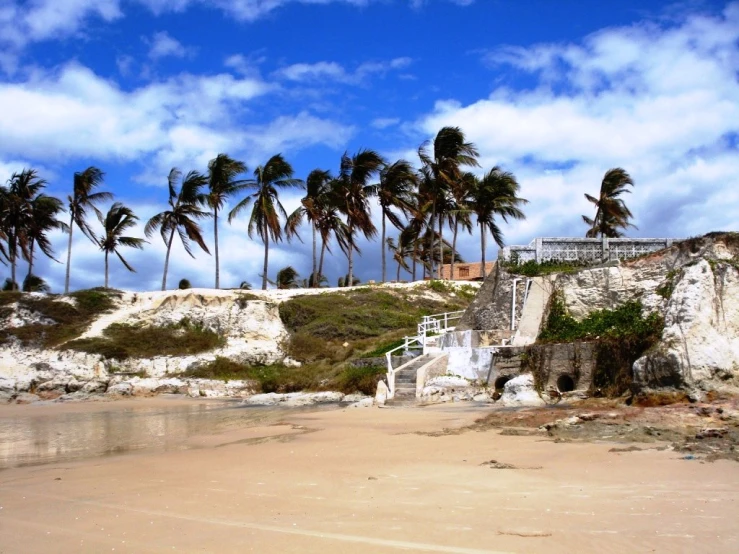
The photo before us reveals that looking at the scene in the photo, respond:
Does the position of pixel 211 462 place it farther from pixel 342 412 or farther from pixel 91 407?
pixel 91 407

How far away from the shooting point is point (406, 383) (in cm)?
1873

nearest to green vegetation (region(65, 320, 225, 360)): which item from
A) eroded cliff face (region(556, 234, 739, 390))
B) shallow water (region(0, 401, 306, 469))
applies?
shallow water (region(0, 401, 306, 469))

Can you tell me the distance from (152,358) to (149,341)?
1.45 metres

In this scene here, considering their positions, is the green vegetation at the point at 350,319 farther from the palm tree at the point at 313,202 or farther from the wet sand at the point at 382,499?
the wet sand at the point at 382,499

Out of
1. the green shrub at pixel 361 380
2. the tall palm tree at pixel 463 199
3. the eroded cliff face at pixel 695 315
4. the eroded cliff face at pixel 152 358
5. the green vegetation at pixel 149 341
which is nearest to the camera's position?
the eroded cliff face at pixel 695 315

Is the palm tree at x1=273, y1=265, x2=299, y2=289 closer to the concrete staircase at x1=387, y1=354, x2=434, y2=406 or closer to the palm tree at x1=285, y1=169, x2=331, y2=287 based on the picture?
the palm tree at x1=285, y1=169, x2=331, y2=287

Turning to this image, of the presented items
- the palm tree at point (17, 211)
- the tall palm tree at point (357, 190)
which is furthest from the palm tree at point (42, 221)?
the tall palm tree at point (357, 190)

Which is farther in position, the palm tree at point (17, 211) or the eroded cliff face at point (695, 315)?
the palm tree at point (17, 211)

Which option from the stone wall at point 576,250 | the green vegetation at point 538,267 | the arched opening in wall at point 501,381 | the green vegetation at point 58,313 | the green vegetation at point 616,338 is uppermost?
the stone wall at point 576,250

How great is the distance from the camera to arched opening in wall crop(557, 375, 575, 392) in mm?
16469

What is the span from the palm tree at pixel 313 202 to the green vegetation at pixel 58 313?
1190cm

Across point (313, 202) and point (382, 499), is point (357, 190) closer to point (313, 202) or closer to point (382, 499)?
point (313, 202)

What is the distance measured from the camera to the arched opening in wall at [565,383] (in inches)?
648

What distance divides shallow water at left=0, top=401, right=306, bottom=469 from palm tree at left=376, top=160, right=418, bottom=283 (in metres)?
22.7
